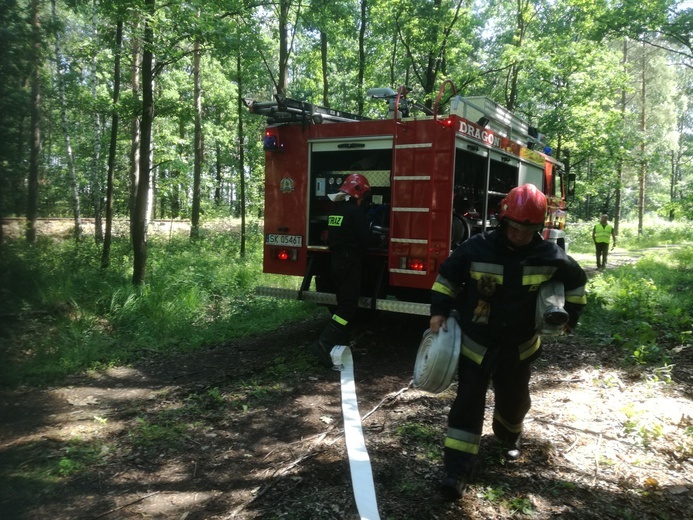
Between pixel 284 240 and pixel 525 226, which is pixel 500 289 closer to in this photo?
pixel 525 226

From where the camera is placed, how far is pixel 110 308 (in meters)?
7.07

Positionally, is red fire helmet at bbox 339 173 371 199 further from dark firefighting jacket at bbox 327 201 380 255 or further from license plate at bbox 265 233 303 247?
license plate at bbox 265 233 303 247

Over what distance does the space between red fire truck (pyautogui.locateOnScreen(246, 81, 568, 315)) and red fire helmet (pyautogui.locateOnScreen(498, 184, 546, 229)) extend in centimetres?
254

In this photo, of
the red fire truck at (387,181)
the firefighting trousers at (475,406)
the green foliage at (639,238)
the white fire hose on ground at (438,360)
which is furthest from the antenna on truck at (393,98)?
the green foliage at (639,238)

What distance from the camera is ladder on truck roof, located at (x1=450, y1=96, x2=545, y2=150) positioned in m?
6.86

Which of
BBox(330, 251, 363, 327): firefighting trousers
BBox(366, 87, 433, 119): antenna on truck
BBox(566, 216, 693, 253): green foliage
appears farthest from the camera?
BBox(566, 216, 693, 253): green foliage

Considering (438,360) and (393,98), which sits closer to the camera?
(438,360)

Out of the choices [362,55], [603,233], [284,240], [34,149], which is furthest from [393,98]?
[603,233]

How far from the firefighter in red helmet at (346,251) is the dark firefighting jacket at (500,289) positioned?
257 centimetres

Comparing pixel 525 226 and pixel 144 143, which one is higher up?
pixel 144 143

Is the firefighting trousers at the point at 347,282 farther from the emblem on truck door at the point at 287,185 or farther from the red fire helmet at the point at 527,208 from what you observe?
the red fire helmet at the point at 527,208

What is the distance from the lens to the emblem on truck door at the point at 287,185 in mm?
6523

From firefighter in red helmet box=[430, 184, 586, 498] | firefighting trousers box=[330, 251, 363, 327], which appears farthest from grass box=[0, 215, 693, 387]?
firefighter in red helmet box=[430, 184, 586, 498]

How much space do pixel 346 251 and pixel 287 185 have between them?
150 centimetres
